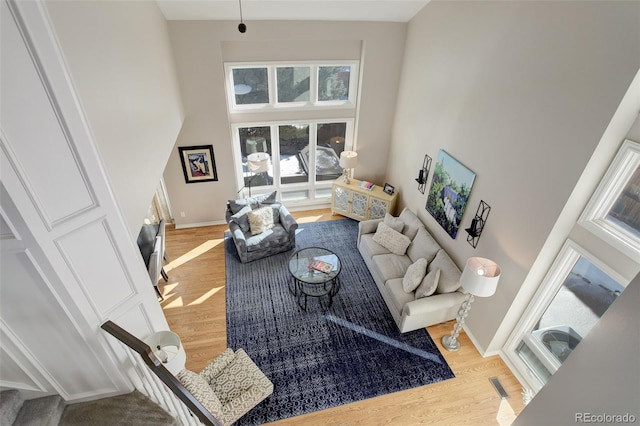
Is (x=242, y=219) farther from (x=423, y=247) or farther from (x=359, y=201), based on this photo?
(x=423, y=247)

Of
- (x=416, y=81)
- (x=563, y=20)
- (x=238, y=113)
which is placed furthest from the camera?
(x=238, y=113)

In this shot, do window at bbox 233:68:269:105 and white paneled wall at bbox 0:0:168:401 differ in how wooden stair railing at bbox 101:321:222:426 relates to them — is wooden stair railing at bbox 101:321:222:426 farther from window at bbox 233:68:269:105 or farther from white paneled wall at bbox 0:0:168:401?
window at bbox 233:68:269:105

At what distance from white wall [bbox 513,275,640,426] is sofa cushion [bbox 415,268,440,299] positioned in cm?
210

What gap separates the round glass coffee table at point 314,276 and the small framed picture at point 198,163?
2.41 m

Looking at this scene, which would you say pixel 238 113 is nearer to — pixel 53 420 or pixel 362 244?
pixel 362 244

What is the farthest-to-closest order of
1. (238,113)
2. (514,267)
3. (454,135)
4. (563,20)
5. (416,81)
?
(238,113) < (416,81) < (454,135) < (514,267) < (563,20)

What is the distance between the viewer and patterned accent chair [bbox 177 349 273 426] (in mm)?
2963

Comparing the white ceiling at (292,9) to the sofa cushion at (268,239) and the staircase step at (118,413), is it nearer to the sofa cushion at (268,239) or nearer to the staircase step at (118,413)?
the sofa cushion at (268,239)

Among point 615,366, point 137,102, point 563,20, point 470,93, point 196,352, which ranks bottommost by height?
point 196,352

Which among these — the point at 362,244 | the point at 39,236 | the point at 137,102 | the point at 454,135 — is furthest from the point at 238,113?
the point at 39,236

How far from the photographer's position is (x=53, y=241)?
1.77 meters

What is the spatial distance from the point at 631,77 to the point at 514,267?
204cm

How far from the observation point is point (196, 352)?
4.20 m

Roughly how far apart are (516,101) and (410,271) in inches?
96.1
